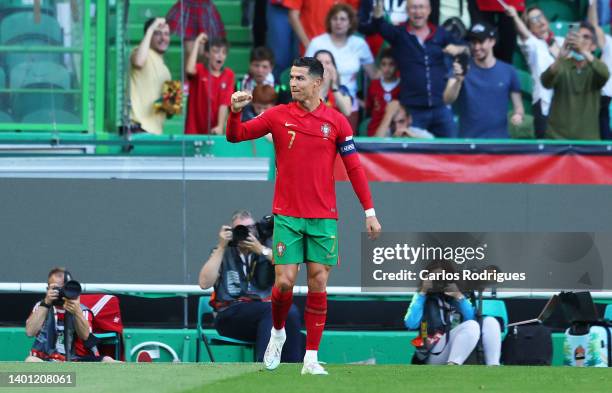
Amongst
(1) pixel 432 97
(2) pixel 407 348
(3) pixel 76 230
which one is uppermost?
(1) pixel 432 97

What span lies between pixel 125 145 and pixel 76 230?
106cm

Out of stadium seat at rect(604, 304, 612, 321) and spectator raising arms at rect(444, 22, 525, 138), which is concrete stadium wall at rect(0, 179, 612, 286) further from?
stadium seat at rect(604, 304, 612, 321)

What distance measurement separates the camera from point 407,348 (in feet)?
38.6

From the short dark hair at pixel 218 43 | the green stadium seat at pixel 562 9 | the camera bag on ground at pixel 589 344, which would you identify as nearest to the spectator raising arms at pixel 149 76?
the short dark hair at pixel 218 43

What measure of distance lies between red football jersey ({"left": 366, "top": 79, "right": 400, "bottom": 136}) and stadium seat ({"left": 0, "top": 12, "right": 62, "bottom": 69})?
128 inches

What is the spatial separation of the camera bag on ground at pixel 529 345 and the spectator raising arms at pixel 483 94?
344cm

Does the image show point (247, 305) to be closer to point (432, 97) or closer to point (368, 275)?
point (368, 275)

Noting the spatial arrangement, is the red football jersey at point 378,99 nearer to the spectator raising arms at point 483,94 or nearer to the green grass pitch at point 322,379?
the spectator raising arms at point 483,94

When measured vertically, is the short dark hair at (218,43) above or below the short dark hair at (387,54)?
above

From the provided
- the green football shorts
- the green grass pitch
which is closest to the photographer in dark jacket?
the green grass pitch

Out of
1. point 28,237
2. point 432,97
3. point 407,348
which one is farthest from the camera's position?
point 432,97

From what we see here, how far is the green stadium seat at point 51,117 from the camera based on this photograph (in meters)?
13.4

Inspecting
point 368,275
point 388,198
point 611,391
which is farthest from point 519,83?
point 611,391

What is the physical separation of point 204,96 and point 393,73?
6.29 feet
